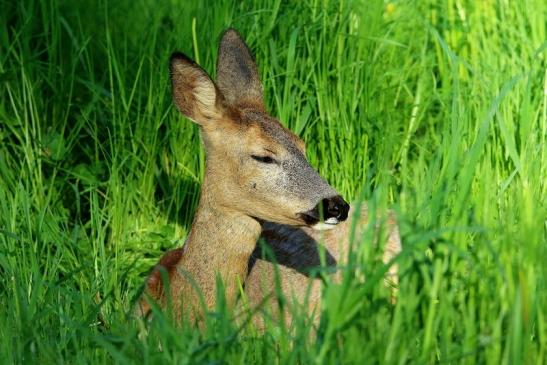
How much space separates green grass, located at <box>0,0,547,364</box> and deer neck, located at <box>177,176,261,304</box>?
27cm

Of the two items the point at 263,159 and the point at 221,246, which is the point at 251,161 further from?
the point at 221,246

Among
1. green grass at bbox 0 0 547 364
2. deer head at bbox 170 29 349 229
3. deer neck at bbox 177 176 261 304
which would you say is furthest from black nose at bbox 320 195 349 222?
deer neck at bbox 177 176 261 304

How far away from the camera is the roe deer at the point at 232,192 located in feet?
13.7

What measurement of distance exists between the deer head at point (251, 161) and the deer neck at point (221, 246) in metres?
0.04

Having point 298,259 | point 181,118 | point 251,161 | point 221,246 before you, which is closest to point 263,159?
point 251,161

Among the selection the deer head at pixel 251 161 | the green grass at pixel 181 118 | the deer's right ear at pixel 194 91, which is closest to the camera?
the deer head at pixel 251 161

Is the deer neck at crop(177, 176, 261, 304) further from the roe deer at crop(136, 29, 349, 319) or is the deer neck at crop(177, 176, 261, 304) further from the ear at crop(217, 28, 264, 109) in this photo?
the ear at crop(217, 28, 264, 109)

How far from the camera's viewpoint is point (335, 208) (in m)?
4.05

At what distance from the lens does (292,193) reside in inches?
165

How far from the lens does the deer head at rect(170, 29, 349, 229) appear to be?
416cm

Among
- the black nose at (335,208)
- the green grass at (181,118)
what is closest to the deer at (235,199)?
the black nose at (335,208)

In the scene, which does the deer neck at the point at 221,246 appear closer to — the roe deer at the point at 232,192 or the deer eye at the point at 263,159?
the roe deer at the point at 232,192

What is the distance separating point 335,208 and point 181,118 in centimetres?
160

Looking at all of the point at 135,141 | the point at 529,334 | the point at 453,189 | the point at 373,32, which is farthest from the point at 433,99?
the point at 529,334
